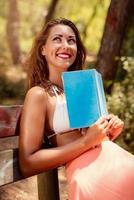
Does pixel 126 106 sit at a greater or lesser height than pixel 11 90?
greater

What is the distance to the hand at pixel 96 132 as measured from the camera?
7.03ft

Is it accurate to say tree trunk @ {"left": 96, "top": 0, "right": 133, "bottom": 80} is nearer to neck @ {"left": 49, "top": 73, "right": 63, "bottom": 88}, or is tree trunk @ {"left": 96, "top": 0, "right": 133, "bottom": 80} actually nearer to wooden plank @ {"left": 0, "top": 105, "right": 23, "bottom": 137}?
neck @ {"left": 49, "top": 73, "right": 63, "bottom": 88}

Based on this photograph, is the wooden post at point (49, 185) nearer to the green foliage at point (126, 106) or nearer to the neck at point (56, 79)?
the neck at point (56, 79)

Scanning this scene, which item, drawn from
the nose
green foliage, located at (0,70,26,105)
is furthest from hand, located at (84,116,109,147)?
green foliage, located at (0,70,26,105)

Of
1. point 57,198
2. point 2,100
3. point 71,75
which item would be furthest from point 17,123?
point 2,100

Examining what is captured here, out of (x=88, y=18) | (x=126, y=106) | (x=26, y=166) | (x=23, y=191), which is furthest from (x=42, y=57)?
(x=88, y=18)

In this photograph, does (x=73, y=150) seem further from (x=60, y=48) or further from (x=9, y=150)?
(x=60, y=48)

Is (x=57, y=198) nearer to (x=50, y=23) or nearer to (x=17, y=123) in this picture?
(x=17, y=123)

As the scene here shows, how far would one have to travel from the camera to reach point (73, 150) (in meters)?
2.17

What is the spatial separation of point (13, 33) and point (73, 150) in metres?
15.9

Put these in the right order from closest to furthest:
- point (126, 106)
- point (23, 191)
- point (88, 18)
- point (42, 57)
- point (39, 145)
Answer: point (39, 145) < point (42, 57) < point (23, 191) < point (126, 106) < point (88, 18)

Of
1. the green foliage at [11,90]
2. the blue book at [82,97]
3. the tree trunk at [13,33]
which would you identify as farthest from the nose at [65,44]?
the tree trunk at [13,33]

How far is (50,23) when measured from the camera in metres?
2.55

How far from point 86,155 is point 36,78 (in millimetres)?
593
